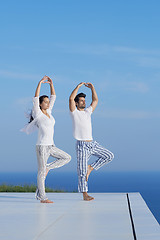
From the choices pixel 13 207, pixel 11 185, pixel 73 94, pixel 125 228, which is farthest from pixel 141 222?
pixel 11 185

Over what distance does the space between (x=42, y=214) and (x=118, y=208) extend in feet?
4.17

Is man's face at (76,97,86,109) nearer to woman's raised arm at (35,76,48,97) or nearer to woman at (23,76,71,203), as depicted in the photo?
woman at (23,76,71,203)

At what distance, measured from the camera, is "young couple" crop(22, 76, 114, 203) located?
7027 mm

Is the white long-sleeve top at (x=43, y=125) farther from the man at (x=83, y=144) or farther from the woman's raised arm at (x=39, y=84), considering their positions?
the man at (x=83, y=144)

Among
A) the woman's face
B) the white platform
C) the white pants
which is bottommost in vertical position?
the white platform

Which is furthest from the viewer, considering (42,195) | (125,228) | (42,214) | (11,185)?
(11,185)

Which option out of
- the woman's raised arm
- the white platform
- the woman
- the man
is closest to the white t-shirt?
the man

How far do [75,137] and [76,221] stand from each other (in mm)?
2489

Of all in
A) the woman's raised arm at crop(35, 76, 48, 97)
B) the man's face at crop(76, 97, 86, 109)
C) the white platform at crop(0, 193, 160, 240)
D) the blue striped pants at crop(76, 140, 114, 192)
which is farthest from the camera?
the man's face at crop(76, 97, 86, 109)

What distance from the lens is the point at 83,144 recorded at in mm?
7148

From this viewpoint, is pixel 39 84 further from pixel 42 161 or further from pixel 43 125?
pixel 42 161

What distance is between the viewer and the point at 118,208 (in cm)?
620

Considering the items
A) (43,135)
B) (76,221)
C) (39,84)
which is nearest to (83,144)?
(43,135)

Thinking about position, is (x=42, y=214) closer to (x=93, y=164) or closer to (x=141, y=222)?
(x=141, y=222)
